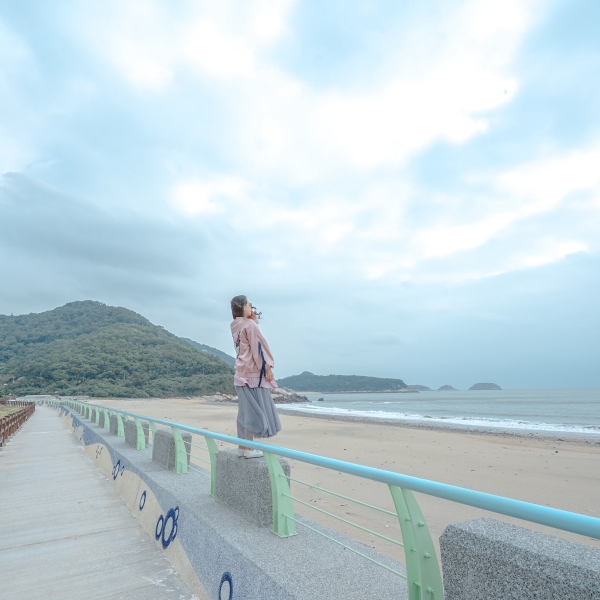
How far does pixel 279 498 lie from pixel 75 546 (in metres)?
2.44

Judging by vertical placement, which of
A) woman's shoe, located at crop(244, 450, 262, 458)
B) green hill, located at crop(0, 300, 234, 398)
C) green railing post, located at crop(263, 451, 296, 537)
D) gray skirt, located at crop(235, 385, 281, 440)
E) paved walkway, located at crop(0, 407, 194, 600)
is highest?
green hill, located at crop(0, 300, 234, 398)

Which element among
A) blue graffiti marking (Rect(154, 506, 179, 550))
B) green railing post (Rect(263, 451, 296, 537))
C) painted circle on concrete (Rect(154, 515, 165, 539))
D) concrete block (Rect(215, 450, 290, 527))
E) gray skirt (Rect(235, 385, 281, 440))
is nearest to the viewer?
green railing post (Rect(263, 451, 296, 537))

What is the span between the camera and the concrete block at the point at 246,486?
3316 mm

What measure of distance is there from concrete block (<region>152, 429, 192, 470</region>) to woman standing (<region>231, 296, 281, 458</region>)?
5.80ft

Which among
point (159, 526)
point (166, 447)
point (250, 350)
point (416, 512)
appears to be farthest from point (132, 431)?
point (416, 512)

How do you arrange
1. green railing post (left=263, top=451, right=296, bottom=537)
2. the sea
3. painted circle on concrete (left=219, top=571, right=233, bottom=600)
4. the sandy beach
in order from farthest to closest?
the sea, the sandy beach, green railing post (left=263, top=451, right=296, bottom=537), painted circle on concrete (left=219, top=571, right=233, bottom=600)

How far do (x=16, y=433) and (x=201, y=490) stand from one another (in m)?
14.6

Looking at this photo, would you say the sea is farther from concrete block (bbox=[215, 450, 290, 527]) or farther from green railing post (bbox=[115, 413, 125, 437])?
concrete block (bbox=[215, 450, 290, 527])

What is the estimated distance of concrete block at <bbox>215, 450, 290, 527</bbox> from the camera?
3316 mm

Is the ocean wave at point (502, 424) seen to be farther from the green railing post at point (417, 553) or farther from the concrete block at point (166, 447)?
the green railing post at point (417, 553)

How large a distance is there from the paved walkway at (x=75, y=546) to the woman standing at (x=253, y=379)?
1236 mm

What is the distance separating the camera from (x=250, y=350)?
3.89 metres

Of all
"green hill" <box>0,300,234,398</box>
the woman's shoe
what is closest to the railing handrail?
the woman's shoe

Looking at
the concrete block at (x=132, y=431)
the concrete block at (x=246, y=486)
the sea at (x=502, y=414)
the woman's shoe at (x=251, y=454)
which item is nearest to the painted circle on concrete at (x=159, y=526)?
the concrete block at (x=246, y=486)
